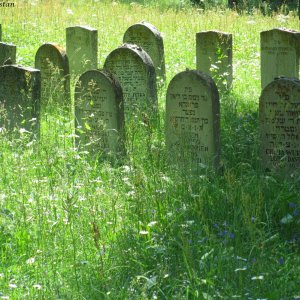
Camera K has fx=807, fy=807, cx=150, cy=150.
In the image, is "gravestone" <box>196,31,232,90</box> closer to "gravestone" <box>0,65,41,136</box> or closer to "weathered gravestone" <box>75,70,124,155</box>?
"weathered gravestone" <box>75,70,124,155</box>

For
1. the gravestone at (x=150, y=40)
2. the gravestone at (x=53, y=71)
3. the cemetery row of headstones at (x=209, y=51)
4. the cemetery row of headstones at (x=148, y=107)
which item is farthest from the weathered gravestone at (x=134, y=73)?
the gravestone at (x=150, y=40)

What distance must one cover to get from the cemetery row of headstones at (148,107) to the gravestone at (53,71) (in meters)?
0.13

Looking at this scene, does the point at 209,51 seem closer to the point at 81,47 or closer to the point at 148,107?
the point at 81,47

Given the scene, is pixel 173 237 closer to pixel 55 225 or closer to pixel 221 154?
pixel 55 225

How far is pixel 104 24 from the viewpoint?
1892cm

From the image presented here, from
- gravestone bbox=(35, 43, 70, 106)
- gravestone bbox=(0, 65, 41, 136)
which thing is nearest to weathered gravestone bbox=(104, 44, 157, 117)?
gravestone bbox=(35, 43, 70, 106)

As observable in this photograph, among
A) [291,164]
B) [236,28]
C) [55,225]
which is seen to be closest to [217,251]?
[55,225]

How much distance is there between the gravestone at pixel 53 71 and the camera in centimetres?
1110

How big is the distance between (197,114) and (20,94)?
227 cm

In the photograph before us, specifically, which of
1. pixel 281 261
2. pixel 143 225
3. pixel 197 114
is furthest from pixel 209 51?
pixel 281 261

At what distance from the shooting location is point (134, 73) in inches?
424

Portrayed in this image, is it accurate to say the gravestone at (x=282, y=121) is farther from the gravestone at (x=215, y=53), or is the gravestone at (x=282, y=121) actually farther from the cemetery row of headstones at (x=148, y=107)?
the gravestone at (x=215, y=53)

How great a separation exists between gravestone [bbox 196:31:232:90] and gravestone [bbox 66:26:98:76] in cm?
194

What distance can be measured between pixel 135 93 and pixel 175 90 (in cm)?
226
